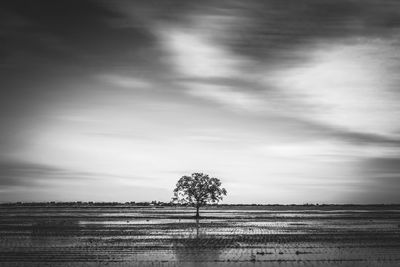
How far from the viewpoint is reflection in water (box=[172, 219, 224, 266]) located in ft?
87.5

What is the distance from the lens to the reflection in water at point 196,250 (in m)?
26.7

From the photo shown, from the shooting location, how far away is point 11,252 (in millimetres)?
29562

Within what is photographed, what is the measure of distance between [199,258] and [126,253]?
17.4ft

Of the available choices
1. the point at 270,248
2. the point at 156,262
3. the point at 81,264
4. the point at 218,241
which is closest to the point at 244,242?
the point at 218,241

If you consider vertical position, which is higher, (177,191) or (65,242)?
(177,191)

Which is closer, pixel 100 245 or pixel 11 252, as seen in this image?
pixel 11 252

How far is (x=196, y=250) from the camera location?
102 feet

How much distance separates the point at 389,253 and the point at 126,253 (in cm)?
1734

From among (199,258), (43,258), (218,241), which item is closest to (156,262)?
(199,258)

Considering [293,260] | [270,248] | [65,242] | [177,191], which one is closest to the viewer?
[293,260]

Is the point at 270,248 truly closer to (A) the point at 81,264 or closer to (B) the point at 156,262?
(B) the point at 156,262

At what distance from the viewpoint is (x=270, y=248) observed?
106ft

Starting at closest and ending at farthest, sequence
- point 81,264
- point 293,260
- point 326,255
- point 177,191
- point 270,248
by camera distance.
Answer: point 81,264 → point 293,260 → point 326,255 → point 270,248 → point 177,191

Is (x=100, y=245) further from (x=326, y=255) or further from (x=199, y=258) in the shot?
(x=326, y=255)
